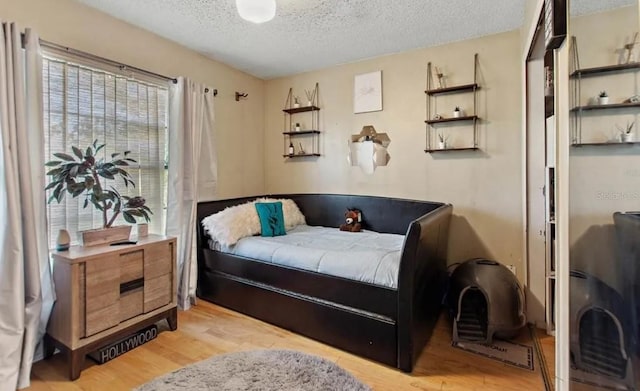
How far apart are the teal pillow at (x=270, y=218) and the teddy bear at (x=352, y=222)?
24.5 inches

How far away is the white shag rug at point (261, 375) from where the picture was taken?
1633 millimetres

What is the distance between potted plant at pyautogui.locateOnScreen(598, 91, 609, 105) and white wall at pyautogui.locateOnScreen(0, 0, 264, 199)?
2.88 meters

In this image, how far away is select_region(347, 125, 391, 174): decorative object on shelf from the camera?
315 centimetres

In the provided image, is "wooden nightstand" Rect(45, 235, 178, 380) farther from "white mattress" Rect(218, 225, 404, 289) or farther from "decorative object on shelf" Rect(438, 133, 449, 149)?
"decorative object on shelf" Rect(438, 133, 449, 149)

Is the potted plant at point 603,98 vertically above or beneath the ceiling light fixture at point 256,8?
beneath

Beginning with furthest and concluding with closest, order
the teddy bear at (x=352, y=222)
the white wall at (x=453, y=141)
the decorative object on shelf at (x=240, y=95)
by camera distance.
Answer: the decorative object on shelf at (x=240, y=95), the teddy bear at (x=352, y=222), the white wall at (x=453, y=141)

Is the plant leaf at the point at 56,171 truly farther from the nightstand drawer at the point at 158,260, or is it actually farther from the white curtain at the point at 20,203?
the nightstand drawer at the point at 158,260

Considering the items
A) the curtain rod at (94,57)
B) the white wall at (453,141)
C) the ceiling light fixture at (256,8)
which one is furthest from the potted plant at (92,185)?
the white wall at (453,141)

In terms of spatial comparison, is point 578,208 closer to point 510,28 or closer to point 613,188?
point 613,188

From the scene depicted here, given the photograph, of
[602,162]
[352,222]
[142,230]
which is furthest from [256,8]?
[352,222]

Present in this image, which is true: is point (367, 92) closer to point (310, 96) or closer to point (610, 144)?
point (310, 96)

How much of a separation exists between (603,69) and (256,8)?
151 cm

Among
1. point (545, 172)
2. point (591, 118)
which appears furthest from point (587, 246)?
point (545, 172)

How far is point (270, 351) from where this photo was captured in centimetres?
197
